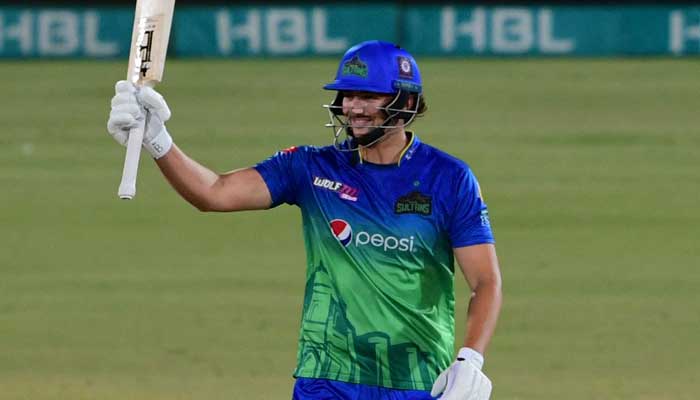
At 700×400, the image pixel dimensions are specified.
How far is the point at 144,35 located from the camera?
6.46 metres

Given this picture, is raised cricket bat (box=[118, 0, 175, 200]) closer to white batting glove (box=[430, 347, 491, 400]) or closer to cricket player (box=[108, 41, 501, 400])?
cricket player (box=[108, 41, 501, 400])

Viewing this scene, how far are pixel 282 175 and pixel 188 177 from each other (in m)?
0.37

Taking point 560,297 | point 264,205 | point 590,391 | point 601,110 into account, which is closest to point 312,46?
point 601,110

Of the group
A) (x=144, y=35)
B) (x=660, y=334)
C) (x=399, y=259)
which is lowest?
(x=660, y=334)

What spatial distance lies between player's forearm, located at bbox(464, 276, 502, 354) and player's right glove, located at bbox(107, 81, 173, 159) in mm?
1264

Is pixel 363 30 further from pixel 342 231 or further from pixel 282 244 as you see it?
pixel 342 231

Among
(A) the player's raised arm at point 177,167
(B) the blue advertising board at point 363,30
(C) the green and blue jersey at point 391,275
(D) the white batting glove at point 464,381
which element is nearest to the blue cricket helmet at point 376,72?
(C) the green and blue jersey at point 391,275

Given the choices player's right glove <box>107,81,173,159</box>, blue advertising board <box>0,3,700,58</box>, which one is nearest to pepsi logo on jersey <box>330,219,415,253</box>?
player's right glove <box>107,81,173,159</box>

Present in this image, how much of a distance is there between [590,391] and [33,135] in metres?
12.6

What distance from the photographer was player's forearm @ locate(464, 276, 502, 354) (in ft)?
19.5

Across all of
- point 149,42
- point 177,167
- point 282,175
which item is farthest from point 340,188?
point 149,42

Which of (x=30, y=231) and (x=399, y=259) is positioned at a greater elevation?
(x=399, y=259)

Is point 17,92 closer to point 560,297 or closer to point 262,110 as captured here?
point 262,110

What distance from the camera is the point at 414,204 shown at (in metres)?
6.27
